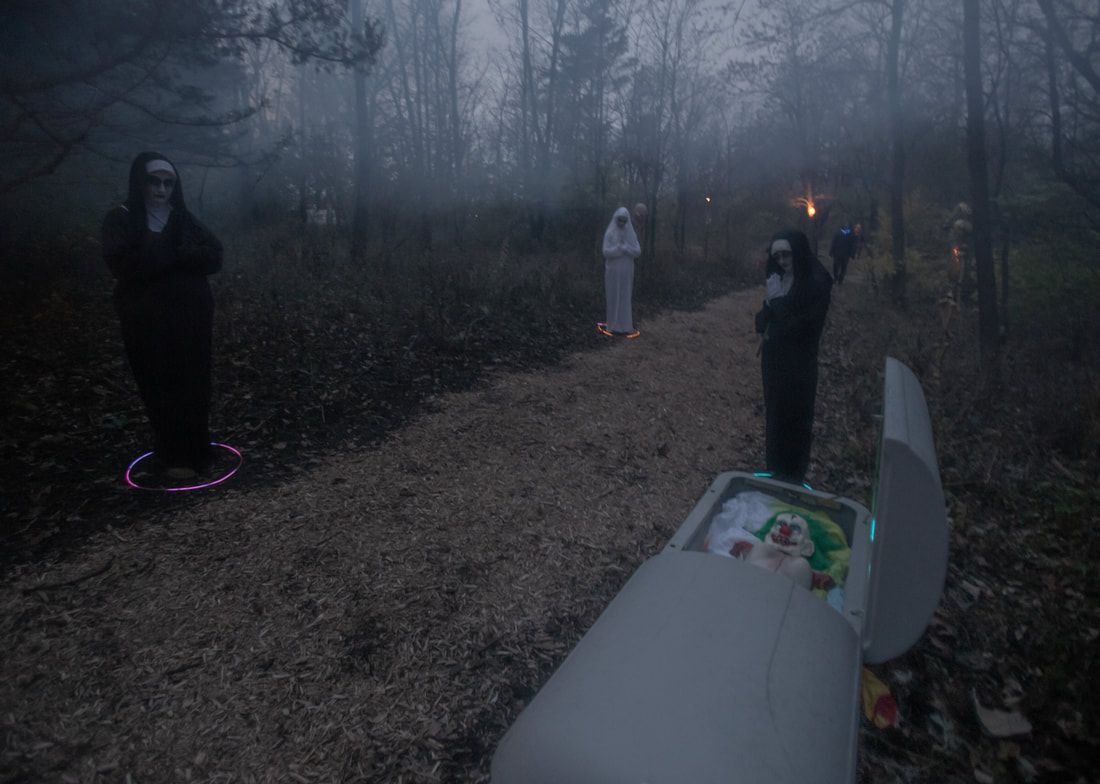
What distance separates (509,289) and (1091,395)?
26.2ft

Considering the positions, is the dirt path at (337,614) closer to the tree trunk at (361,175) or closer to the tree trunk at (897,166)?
the tree trunk at (361,175)

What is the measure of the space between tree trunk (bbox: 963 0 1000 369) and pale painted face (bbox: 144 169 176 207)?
9553mm

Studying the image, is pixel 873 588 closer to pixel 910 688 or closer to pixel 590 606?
pixel 910 688

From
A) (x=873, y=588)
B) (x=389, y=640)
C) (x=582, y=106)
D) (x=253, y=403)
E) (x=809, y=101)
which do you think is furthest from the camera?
(x=809, y=101)

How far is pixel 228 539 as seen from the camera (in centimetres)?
375

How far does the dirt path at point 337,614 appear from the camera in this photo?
8.04 ft

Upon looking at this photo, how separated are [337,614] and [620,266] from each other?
8.12 metres

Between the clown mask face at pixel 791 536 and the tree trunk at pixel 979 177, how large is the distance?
7241 mm

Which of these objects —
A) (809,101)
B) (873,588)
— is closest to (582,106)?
(809,101)

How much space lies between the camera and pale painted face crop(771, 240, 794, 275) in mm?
4340

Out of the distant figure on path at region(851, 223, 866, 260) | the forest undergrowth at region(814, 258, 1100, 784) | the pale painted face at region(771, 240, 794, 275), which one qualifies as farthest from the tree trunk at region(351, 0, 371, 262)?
the distant figure on path at region(851, 223, 866, 260)

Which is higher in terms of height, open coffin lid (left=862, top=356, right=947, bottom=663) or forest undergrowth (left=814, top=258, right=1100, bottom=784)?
open coffin lid (left=862, top=356, right=947, bottom=663)

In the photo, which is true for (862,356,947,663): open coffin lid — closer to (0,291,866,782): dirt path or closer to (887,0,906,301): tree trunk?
(0,291,866,782): dirt path

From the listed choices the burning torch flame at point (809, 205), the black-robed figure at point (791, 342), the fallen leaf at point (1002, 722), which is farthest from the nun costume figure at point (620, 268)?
the burning torch flame at point (809, 205)
